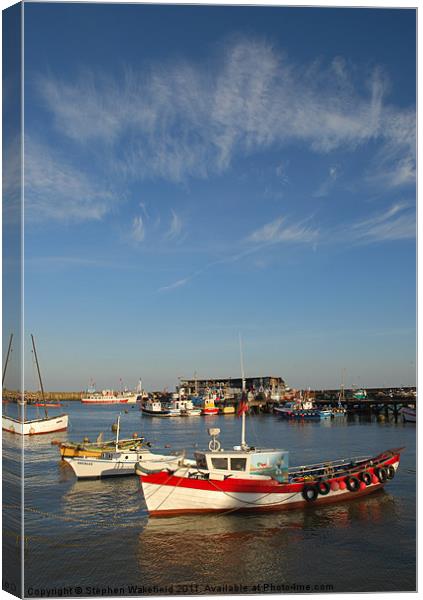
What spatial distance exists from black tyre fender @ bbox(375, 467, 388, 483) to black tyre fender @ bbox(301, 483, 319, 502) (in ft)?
9.51

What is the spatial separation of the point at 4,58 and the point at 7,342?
12.8 feet

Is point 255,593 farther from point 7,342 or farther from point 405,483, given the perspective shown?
point 405,483

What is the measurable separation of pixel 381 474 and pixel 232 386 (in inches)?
2836

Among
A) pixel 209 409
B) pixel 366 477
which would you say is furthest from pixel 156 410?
pixel 366 477

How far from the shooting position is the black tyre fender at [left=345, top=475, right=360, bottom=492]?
15758 millimetres

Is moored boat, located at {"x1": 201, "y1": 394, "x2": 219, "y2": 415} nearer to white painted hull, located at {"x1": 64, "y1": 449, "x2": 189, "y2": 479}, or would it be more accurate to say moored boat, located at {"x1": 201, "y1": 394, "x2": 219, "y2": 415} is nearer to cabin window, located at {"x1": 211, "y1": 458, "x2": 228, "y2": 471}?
white painted hull, located at {"x1": 64, "y1": 449, "x2": 189, "y2": 479}

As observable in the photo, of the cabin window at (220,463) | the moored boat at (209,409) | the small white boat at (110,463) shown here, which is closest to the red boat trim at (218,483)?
the cabin window at (220,463)

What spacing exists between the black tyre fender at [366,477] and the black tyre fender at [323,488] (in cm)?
161

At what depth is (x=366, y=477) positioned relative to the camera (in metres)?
16.3

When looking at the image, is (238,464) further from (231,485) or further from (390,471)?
(390,471)

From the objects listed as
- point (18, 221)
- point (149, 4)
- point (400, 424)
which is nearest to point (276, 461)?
point (18, 221)

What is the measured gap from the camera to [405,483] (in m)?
18.6

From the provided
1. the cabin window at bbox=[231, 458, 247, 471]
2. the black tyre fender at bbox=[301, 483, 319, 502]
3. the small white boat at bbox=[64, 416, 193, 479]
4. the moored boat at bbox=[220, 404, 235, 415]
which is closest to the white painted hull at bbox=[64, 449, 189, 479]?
the small white boat at bbox=[64, 416, 193, 479]

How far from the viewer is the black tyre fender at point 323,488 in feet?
49.0
